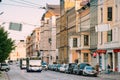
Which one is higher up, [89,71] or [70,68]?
[70,68]

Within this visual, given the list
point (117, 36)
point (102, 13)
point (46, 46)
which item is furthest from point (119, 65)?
point (46, 46)

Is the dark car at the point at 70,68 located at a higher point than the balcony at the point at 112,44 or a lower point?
lower

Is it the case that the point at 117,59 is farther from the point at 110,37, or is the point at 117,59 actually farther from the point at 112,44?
the point at 110,37

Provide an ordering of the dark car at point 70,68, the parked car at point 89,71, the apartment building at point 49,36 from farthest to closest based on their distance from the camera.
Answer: the apartment building at point 49,36 → the dark car at point 70,68 → the parked car at point 89,71

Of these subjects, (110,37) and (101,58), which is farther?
(101,58)

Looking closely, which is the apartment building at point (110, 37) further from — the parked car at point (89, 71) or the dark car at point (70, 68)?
the parked car at point (89, 71)

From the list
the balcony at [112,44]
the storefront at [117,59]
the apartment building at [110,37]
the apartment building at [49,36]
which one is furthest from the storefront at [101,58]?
the apartment building at [49,36]

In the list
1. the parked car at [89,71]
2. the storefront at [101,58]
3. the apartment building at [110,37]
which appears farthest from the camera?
the storefront at [101,58]

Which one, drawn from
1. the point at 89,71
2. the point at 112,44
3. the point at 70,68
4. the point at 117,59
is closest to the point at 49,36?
the point at 70,68

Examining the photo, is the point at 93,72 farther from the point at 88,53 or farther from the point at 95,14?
the point at 88,53

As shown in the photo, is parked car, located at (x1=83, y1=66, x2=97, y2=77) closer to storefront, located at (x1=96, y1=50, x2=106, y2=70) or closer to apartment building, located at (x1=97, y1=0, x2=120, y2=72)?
apartment building, located at (x1=97, y1=0, x2=120, y2=72)

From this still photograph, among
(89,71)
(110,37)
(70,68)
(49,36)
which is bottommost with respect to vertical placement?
(89,71)

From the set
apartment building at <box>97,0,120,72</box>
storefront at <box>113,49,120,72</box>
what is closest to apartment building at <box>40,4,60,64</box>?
apartment building at <box>97,0,120,72</box>

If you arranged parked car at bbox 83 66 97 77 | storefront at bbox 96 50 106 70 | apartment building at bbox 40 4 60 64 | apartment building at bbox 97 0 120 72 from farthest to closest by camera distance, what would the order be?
apartment building at bbox 40 4 60 64 → storefront at bbox 96 50 106 70 → apartment building at bbox 97 0 120 72 → parked car at bbox 83 66 97 77
